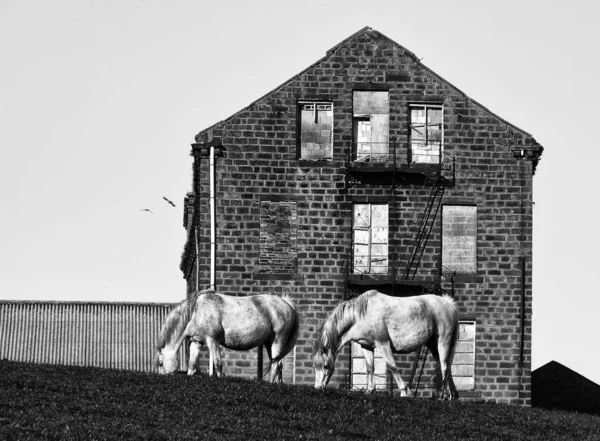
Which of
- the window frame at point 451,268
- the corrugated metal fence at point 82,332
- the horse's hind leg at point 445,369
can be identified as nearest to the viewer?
the horse's hind leg at point 445,369

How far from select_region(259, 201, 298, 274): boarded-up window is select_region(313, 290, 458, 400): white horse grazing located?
756 cm

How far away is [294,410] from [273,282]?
13.3m

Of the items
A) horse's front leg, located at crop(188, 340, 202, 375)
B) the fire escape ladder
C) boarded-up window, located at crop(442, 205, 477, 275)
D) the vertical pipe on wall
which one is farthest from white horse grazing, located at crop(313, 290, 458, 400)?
the vertical pipe on wall

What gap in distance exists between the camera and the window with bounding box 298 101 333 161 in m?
49.7

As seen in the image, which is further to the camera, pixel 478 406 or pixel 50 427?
pixel 478 406

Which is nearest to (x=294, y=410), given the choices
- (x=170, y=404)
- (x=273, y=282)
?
(x=170, y=404)

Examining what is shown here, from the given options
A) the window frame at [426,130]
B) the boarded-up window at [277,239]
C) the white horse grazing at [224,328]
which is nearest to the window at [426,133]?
the window frame at [426,130]

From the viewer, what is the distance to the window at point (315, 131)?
49.7 meters

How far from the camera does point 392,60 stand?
5025 cm

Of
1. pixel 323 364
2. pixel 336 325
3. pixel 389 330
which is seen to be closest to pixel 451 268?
pixel 389 330

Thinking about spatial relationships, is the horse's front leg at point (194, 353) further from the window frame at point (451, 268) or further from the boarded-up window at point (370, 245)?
the window frame at point (451, 268)

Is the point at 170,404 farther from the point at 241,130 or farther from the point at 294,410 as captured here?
the point at 241,130

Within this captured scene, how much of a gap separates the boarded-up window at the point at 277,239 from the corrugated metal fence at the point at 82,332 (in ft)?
69.4

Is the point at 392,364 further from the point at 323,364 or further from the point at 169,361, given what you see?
the point at 169,361
